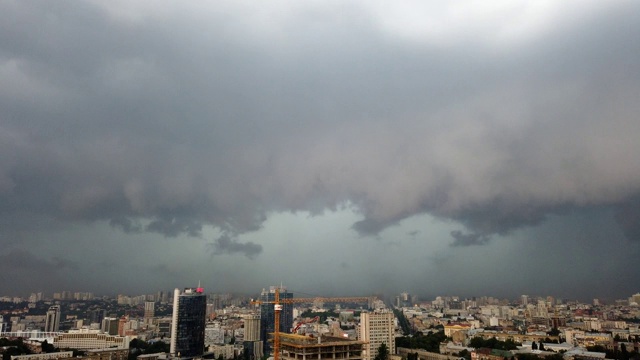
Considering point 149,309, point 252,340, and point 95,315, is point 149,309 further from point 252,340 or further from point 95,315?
point 252,340

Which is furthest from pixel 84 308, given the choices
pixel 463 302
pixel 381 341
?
pixel 463 302

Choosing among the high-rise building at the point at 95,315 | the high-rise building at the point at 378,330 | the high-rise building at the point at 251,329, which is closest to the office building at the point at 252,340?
the high-rise building at the point at 251,329

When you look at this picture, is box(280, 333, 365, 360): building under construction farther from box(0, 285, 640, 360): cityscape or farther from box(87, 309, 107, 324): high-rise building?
box(87, 309, 107, 324): high-rise building

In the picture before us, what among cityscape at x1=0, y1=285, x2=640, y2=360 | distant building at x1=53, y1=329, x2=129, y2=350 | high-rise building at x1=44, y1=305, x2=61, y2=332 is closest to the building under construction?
cityscape at x1=0, y1=285, x2=640, y2=360

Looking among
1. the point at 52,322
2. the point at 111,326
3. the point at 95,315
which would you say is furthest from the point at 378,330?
the point at 95,315

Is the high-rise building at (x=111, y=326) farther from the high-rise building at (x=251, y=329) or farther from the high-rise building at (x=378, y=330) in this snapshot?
the high-rise building at (x=378, y=330)
